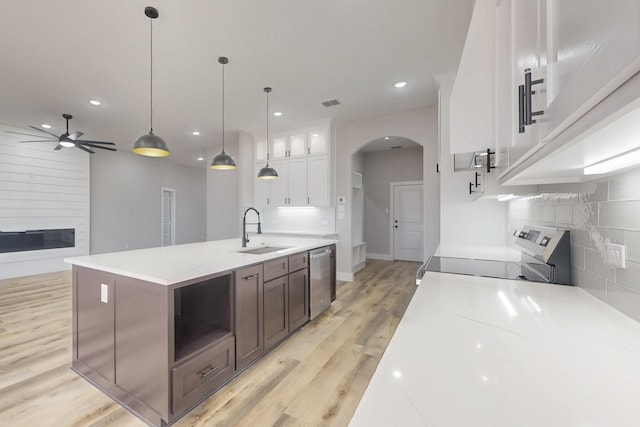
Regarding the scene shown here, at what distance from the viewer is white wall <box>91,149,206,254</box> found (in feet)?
21.8

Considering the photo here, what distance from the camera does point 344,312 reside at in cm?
343

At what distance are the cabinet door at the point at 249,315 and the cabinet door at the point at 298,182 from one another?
9.92 feet

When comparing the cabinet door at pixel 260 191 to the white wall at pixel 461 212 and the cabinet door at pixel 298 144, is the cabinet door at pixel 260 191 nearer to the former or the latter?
the cabinet door at pixel 298 144

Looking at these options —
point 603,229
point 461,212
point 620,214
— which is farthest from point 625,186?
point 461,212

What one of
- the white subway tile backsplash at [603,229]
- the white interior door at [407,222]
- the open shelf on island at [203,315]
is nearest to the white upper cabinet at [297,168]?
the white interior door at [407,222]

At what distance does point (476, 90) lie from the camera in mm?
1400

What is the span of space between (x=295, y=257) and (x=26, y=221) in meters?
6.06

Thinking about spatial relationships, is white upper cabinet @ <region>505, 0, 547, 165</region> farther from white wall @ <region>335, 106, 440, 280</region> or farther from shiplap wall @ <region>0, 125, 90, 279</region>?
shiplap wall @ <region>0, 125, 90, 279</region>

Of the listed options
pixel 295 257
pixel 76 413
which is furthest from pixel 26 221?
pixel 295 257

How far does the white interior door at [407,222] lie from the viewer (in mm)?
6766

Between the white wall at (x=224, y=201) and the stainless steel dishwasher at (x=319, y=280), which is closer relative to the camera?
the stainless steel dishwasher at (x=319, y=280)

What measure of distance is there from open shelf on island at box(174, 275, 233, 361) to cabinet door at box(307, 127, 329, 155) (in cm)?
347

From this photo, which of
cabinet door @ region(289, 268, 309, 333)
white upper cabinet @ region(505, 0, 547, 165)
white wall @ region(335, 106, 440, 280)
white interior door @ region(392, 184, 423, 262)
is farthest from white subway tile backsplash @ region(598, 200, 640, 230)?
white interior door @ region(392, 184, 423, 262)

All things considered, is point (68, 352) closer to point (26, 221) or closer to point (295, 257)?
point (295, 257)
